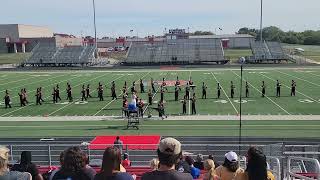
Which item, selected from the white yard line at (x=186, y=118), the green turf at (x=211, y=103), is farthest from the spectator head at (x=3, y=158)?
the green turf at (x=211, y=103)

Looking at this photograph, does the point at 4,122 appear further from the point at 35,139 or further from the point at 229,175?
the point at 229,175

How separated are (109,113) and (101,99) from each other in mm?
5031

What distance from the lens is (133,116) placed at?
69.7 ft

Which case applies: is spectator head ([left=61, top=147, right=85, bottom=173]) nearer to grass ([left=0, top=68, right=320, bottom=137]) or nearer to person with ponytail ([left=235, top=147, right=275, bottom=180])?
person with ponytail ([left=235, top=147, right=275, bottom=180])

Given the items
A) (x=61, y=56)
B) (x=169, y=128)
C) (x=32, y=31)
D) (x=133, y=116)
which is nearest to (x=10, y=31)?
(x=32, y=31)

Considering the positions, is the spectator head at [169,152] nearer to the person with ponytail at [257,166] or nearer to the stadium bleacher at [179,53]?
the person with ponytail at [257,166]

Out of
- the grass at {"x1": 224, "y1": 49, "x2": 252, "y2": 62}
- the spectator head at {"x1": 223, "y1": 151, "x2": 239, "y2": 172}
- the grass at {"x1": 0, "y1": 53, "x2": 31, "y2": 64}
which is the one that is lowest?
the grass at {"x1": 0, "y1": 53, "x2": 31, "y2": 64}

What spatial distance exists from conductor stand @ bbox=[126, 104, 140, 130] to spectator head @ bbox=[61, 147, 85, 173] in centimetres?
1651

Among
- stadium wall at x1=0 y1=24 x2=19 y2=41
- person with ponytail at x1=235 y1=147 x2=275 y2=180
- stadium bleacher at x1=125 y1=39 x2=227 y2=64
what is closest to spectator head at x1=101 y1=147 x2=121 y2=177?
person with ponytail at x1=235 y1=147 x2=275 y2=180

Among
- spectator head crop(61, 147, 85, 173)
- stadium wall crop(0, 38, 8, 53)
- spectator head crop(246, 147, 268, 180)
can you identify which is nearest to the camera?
spectator head crop(61, 147, 85, 173)

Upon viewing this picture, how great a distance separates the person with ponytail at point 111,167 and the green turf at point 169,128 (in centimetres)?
1515

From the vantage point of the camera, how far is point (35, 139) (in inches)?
706

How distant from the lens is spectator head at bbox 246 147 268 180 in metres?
4.40

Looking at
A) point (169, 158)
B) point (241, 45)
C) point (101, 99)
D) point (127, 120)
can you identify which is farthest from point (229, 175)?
point (241, 45)
